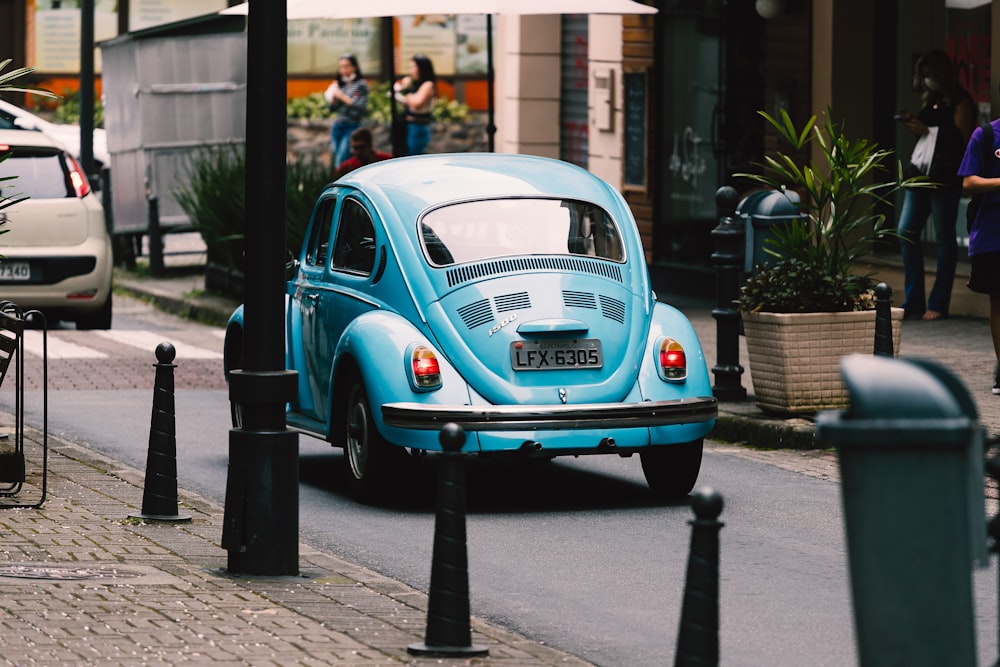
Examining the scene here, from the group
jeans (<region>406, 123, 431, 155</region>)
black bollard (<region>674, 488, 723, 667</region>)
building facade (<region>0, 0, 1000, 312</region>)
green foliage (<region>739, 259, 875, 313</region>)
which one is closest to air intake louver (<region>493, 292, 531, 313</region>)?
green foliage (<region>739, 259, 875, 313</region>)

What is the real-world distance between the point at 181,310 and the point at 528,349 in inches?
443

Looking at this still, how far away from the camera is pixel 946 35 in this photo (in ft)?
58.3

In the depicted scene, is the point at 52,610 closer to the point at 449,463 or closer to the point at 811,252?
the point at 449,463

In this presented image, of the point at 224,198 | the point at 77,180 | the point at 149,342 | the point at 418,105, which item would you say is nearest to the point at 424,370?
the point at 149,342

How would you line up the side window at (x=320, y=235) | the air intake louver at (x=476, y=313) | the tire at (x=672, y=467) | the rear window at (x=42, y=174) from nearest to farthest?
1. the air intake louver at (x=476, y=313)
2. the tire at (x=672, y=467)
3. the side window at (x=320, y=235)
4. the rear window at (x=42, y=174)

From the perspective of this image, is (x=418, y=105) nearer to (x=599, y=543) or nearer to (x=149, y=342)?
(x=149, y=342)

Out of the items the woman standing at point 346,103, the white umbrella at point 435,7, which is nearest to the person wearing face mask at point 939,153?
the white umbrella at point 435,7

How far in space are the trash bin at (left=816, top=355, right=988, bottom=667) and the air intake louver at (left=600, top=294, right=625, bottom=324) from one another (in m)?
5.98

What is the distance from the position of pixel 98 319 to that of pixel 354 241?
8.08 m

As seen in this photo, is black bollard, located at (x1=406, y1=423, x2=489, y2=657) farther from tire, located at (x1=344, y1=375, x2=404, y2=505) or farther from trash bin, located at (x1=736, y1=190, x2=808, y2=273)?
trash bin, located at (x1=736, y1=190, x2=808, y2=273)

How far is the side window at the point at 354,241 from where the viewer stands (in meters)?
10.4

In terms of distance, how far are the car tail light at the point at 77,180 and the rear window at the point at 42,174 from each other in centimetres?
4

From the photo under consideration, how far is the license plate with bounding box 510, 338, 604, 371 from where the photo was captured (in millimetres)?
9539

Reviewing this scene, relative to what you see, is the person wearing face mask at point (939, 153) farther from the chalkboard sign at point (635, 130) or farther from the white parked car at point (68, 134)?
the white parked car at point (68, 134)
